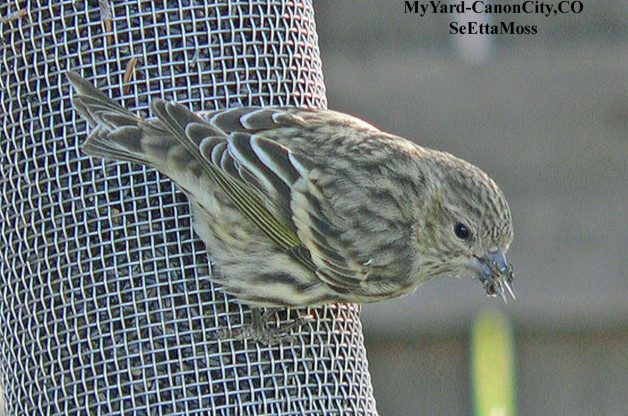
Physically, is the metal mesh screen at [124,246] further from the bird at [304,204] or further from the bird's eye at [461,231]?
the bird's eye at [461,231]

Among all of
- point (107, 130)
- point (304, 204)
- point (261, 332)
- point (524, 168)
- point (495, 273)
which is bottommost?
point (261, 332)

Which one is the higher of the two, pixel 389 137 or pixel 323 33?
pixel 323 33

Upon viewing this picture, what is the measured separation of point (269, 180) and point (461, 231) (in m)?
0.77

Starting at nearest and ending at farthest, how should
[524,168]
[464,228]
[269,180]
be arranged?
[269,180]
[464,228]
[524,168]

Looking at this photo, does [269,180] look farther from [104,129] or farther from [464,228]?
[464,228]

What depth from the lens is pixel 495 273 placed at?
663 cm

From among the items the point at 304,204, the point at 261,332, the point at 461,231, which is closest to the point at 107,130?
the point at 304,204

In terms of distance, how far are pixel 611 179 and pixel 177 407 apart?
13.9ft

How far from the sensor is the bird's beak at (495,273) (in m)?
6.59

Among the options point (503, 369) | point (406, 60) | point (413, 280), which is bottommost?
point (503, 369)

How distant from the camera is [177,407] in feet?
22.0

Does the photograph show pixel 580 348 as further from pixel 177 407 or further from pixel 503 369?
pixel 177 407

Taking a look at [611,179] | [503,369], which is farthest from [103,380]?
[611,179]

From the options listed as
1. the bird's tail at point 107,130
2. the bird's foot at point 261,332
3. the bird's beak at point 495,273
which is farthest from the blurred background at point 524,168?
the bird's tail at point 107,130
